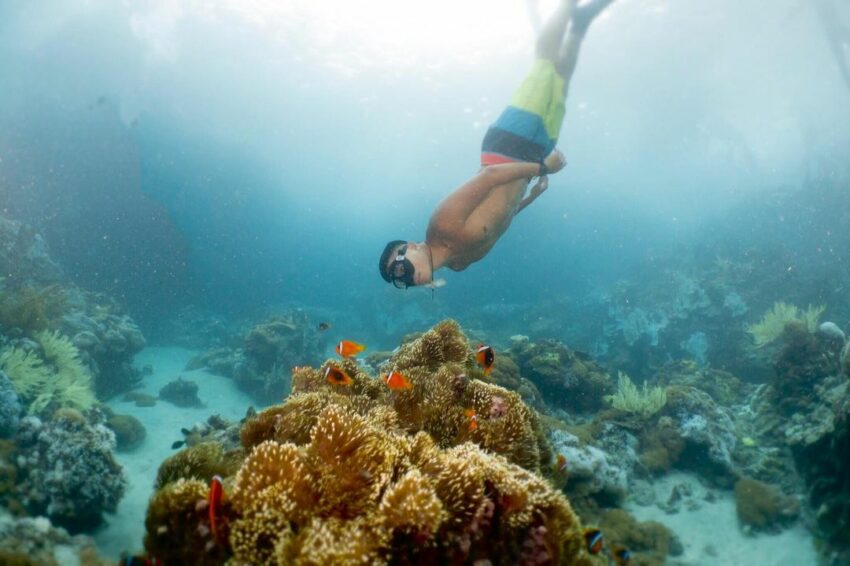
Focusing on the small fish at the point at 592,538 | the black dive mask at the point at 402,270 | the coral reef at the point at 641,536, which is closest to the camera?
the small fish at the point at 592,538

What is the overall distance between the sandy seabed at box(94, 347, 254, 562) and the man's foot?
35.1ft

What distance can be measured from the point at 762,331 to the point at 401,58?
27.3m

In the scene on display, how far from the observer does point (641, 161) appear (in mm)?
57469

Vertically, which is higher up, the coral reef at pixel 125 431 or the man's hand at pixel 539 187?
the man's hand at pixel 539 187

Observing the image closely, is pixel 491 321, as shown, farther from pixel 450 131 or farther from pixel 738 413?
pixel 450 131

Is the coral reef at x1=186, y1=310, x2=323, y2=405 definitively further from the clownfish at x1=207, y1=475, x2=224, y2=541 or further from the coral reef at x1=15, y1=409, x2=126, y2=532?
the clownfish at x1=207, y1=475, x2=224, y2=541

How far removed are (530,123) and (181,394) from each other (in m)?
14.4

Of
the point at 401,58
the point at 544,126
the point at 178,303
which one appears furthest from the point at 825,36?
the point at 178,303

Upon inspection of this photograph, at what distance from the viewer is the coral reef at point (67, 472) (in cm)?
581

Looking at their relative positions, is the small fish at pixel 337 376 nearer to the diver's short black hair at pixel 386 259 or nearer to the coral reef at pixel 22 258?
the diver's short black hair at pixel 386 259

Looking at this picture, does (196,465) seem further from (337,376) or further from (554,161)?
(554,161)

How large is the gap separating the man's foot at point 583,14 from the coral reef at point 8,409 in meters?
11.9

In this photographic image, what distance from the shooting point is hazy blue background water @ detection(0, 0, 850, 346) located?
2597cm

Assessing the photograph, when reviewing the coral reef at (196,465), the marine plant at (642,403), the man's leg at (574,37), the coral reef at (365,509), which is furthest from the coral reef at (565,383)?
the coral reef at (196,465)
